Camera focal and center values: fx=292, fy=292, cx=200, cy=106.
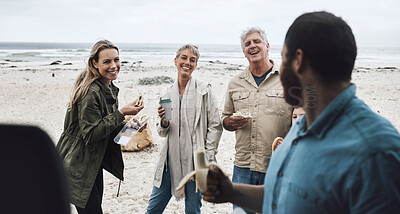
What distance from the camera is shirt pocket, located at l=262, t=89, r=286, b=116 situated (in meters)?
3.28

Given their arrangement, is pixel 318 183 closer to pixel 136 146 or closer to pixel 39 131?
pixel 39 131

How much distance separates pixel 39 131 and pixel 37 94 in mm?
15726

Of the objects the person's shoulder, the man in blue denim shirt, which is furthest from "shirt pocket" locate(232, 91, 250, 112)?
the man in blue denim shirt

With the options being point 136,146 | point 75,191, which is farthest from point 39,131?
point 136,146

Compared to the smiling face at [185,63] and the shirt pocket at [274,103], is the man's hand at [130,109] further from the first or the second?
the shirt pocket at [274,103]

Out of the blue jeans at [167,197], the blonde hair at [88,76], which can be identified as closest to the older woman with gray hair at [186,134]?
the blue jeans at [167,197]

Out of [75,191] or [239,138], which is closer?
[75,191]

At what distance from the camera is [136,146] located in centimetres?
735

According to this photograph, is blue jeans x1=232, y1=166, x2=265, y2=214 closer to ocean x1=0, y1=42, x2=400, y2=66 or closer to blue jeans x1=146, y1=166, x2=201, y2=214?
blue jeans x1=146, y1=166, x2=201, y2=214

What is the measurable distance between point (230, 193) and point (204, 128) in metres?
1.87

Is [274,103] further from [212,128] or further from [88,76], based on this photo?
[88,76]

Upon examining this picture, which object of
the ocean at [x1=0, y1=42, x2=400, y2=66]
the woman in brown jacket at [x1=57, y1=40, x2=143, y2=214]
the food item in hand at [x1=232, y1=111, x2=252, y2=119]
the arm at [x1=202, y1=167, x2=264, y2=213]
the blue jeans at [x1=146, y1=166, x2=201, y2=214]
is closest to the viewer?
the arm at [x1=202, y1=167, x2=264, y2=213]

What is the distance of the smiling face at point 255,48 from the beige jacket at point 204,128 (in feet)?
2.15

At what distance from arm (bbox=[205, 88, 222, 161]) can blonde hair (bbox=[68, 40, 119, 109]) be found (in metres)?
1.35
